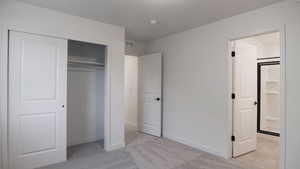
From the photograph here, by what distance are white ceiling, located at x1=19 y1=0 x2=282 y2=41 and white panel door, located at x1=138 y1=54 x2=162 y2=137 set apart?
119 centimetres

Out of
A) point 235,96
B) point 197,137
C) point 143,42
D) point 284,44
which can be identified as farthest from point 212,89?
point 143,42

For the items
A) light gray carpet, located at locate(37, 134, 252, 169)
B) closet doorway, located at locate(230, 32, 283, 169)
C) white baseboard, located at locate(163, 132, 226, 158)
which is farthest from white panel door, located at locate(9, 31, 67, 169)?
closet doorway, located at locate(230, 32, 283, 169)

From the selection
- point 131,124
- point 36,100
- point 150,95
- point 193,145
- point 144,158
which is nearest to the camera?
point 36,100

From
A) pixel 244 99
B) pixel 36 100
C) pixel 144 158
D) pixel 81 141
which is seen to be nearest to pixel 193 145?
pixel 144 158

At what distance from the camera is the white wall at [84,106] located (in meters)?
3.51

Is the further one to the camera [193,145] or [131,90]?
[131,90]

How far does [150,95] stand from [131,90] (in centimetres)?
120

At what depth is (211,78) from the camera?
124 inches

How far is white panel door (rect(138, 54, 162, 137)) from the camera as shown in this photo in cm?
417

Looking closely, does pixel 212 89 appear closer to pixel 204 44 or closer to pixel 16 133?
pixel 204 44

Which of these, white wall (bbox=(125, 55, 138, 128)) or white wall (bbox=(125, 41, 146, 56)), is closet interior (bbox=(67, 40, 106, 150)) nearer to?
white wall (bbox=(125, 41, 146, 56))

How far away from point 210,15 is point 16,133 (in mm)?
3559

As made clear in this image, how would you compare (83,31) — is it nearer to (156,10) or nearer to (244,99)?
(156,10)

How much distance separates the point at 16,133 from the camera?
2.39 m
